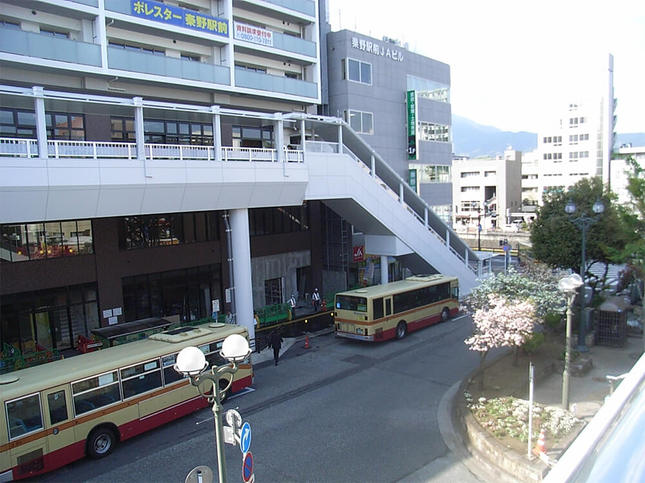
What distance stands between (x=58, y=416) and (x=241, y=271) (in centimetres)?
1026

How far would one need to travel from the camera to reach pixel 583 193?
2291 cm

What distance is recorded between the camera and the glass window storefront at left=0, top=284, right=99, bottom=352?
20.1 meters

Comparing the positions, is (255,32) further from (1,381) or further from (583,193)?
(1,381)

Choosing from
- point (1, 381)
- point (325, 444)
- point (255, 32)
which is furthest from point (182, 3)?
point (325, 444)

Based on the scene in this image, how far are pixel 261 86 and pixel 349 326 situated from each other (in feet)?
44.2

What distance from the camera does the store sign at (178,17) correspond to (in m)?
22.1

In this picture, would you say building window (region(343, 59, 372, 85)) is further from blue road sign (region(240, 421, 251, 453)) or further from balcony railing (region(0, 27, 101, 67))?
blue road sign (region(240, 421, 251, 453))

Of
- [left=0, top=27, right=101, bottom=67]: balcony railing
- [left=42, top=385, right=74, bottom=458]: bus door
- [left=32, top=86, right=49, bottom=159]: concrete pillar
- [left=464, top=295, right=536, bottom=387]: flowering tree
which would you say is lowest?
[left=42, top=385, right=74, bottom=458]: bus door

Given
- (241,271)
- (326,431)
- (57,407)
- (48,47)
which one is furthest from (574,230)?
(48,47)

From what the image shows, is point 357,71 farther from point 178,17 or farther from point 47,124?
point 47,124

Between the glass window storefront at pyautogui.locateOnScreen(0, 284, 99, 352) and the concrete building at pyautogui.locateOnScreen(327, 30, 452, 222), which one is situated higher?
the concrete building at pyautogui.locateOnScreen(327, 30, 452, 222)

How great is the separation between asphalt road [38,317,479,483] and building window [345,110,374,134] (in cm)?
1700

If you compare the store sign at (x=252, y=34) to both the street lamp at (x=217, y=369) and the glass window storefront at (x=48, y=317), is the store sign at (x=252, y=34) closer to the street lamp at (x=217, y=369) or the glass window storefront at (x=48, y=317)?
the glass window storefront at (x=48, y=317)

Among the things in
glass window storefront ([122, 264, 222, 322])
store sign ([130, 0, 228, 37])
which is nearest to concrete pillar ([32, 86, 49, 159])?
store sign ([130, 0, 228, 37])
